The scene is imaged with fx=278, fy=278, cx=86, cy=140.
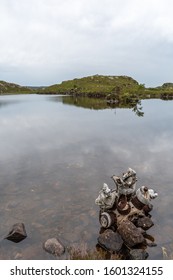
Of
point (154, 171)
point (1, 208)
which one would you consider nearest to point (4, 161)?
point (1, 208)

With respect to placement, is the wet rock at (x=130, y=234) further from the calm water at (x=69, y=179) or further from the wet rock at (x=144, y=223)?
the wet rock at (x=144, y=223)

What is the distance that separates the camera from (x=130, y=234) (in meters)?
16.1

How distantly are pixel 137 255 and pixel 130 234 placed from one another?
129cm

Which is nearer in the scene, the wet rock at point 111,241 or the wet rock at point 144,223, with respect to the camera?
the wet rock at point 111,241

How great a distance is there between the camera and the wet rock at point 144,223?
18.3 meters

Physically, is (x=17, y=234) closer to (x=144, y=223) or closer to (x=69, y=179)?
(x=144, y=223)

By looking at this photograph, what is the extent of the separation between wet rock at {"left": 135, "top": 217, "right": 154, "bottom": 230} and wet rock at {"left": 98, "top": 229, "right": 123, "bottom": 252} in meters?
2.45

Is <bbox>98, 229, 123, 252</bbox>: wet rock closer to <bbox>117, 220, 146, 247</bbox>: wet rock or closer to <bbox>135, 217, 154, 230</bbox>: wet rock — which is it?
<bbox>117, 220, 146, 247</bbox>: wet rock

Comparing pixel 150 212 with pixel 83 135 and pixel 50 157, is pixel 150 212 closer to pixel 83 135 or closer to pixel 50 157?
pixel 50 157

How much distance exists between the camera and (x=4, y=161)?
33688mm

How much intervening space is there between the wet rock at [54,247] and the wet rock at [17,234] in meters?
1.83

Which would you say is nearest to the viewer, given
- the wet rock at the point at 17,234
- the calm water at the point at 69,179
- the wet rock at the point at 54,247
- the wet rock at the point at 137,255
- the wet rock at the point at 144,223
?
the wet rock at the point at 137,255

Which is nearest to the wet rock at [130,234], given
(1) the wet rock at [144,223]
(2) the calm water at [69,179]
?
(2) the calm water at [69,179]

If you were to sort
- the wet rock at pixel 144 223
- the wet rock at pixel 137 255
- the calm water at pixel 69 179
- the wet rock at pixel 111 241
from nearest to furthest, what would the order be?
the wet rock at pixel 137 255 < the wet rock at pixel 111 241 < the calm water at pixel 69 179 < the wet rock at pixel 144 223
